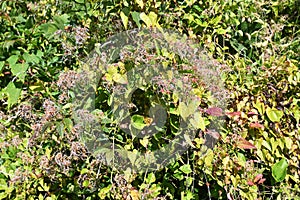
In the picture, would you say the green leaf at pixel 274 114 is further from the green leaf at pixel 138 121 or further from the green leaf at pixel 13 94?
the green leaf at pixel 13 94

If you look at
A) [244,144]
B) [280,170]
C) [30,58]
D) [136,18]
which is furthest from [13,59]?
[280,170]

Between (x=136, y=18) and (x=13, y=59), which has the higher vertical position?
(x=136, y=18)

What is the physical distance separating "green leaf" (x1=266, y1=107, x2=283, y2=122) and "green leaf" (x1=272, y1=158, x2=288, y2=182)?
167 mm

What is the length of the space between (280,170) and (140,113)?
0.57 metres

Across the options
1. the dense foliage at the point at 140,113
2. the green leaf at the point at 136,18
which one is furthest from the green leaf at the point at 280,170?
the green leaf at the point at 136,18

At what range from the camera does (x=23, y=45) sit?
2025 millimetres

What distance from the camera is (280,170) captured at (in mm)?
1719

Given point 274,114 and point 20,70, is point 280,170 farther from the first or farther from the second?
point 20,70

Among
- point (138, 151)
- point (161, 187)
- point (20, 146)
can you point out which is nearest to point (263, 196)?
point (161, 187)

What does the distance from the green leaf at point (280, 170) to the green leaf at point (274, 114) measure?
0.17 m

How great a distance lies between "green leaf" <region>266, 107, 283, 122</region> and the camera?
5.90 ft

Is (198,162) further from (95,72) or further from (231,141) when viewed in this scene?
(95,72)

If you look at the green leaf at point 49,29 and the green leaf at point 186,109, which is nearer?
the green leaf at point 186,109

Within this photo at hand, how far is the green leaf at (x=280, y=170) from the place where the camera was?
1.71 metres
